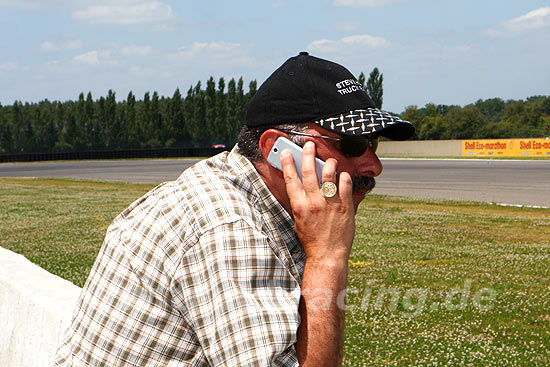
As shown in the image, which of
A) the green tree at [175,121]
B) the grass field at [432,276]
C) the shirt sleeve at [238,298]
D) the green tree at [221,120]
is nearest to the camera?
the shirt sleeve at [238,298]

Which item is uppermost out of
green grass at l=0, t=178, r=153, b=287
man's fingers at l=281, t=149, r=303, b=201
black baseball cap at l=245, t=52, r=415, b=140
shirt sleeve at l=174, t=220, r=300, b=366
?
black baseball cap at l=245, t=52, r=415, b=140

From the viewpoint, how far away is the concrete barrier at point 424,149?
60062 mm

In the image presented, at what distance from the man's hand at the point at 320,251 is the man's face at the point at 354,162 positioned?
6 cm

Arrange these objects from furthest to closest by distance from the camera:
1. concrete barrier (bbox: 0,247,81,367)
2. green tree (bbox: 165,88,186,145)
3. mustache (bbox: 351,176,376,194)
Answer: green tree (bbox: 165,88,186,145), concrete barrier (bbox: 0,247,81,367), mustache (bbox: 351,176,376,194)

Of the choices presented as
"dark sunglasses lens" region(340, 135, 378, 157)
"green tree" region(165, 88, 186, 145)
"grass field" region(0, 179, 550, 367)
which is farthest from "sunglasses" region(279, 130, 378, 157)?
"green tree" region(165, 88, 186, 145)

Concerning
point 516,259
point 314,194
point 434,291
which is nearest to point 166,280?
point 314,194

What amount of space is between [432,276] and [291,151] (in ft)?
17.5

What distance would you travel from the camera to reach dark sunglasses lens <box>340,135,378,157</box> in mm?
1738

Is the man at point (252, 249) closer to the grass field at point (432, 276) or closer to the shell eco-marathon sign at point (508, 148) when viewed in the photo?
the grass field at point (432, 276)

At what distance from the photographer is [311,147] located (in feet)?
5.57

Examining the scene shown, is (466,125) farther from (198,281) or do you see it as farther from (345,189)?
(198,281)

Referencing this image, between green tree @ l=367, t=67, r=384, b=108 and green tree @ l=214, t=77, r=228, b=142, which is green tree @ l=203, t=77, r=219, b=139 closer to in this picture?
green tree @ l=214, t=77, r=228, b=142

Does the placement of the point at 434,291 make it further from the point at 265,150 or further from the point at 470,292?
the point at 265,150

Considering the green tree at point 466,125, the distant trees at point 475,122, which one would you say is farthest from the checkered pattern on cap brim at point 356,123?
the green tree at point 466,125
